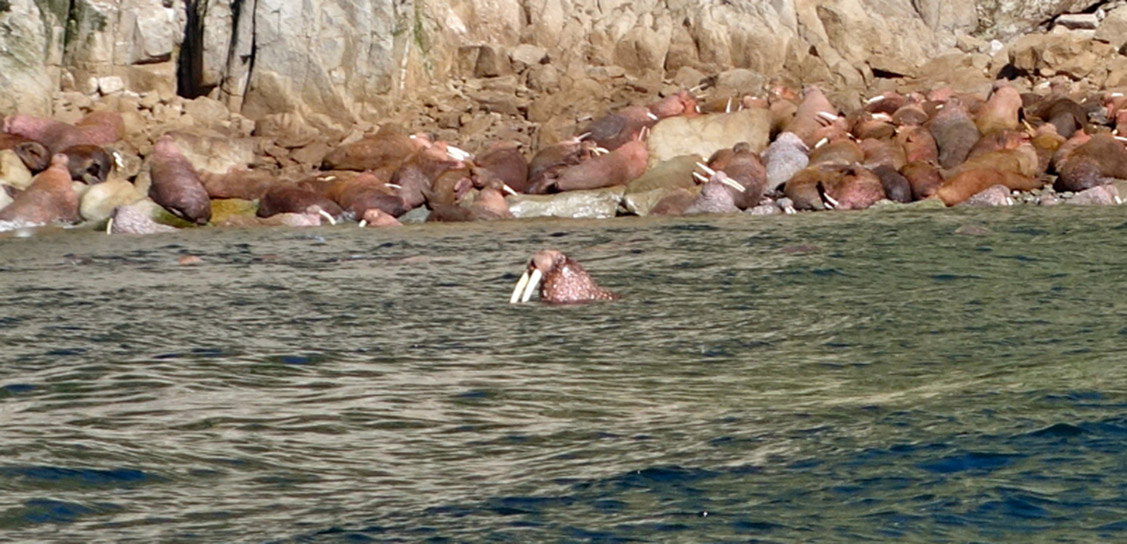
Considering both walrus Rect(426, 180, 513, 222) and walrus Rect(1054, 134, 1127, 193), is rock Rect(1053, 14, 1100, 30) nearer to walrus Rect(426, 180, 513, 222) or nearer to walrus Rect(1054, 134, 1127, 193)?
walrus Rect(1054, 134, 1127, 193)

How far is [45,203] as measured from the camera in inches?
719

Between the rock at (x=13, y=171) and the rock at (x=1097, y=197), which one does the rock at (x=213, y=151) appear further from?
the rock at (x=1097, y=197)

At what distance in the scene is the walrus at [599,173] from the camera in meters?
19.0

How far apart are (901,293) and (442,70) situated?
15175 mm

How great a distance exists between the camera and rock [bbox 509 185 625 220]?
1848cm

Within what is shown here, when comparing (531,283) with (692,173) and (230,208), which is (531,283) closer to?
(692,173)

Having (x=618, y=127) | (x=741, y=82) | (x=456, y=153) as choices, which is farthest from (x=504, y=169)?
(x=741, y=82)

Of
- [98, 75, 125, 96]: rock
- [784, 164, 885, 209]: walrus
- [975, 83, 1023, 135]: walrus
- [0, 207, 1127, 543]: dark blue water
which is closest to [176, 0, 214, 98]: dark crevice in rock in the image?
[98, 75, 125, 96]: rock

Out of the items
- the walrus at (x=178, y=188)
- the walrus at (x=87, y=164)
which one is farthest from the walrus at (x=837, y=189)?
the walrus at (x=87, y=164)

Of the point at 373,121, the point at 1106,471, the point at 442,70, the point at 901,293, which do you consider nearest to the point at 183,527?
the point at 1106,471

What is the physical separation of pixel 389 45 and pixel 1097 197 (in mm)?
11291

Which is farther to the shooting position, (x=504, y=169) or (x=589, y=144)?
(x=589, y=144)

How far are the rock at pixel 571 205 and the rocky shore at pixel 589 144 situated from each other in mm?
24

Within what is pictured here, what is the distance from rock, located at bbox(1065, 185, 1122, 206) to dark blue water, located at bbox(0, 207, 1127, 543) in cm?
390
